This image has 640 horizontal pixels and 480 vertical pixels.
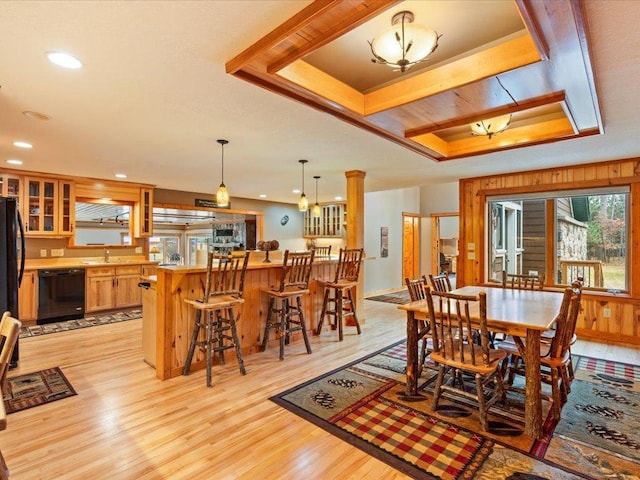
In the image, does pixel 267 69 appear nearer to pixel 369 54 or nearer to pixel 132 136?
pixel 369 54

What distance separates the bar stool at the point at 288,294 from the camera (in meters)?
3.73

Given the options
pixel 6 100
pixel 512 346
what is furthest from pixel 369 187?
pixel 6 100

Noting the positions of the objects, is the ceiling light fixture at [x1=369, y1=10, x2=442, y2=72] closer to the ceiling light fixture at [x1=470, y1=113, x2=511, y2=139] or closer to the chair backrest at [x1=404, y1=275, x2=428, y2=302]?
the ceiling light fixture at [x1=470, y1=113, x2=511, y2=139]

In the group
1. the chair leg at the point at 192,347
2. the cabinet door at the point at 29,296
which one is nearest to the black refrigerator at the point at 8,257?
the chair leg at the point at 192,347

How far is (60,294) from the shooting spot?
5.13 m

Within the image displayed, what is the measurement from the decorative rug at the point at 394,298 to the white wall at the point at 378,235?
0.26 meters

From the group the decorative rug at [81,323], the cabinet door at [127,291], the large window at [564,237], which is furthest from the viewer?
the cabinet door at [127,291]

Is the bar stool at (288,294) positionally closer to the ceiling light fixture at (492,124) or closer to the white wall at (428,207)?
the ceiling light fixture at (492,124)

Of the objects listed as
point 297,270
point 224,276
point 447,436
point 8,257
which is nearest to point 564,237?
point 297,270

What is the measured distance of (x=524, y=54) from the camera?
6.27 ft

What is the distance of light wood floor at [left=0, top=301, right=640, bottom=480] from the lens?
6.28 ft

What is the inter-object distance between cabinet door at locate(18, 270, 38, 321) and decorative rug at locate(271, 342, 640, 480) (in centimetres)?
439

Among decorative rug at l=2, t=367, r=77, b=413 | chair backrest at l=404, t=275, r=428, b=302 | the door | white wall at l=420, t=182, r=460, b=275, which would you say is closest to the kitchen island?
decorative rug at l=2, t=367, r=77, b=413

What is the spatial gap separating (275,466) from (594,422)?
2247 mm
